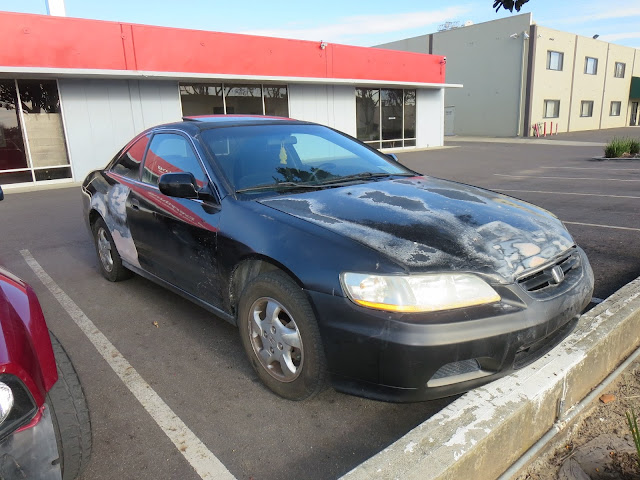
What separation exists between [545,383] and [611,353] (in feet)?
2.88

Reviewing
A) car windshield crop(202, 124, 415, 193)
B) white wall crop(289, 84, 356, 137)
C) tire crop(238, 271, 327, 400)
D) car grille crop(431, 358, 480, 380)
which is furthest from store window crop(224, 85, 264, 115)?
car grille crop(431, 358, 480, 380)

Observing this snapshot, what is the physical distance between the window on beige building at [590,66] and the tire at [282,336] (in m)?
43.0

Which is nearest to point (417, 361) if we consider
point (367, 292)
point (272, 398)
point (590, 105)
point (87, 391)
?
point (367, 292)

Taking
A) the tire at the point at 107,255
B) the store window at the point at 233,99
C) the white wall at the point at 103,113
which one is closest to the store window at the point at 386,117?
the store window at the point at 233,99

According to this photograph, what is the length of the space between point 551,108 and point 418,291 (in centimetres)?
3860

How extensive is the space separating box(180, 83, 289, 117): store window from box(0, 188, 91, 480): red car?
15256 millimetres

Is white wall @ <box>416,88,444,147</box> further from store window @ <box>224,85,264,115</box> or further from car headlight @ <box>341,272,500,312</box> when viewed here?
car headlight @ <box>341,272,500,312</box>

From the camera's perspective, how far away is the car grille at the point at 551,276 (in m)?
2.37

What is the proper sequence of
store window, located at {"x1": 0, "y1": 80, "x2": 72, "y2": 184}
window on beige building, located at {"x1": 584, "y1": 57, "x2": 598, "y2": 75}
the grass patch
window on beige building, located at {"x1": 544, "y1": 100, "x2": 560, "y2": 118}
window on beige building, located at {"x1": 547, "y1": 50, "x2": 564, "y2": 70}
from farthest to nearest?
window on beige building, located at {"x1": 584, "y1": 57, "x2": 598, "y2": 75} < window on beige building, located at {"x1": 544, "y1": 100, "x2": 560, "y2": 118} < window on beige building, located at {"x1": 547, "y1": 50, "x2": 564, "y2": 70} < the grass patch < store window, located at {"x1": 0, "y1": 80, "x2": 72, "y2": 184}

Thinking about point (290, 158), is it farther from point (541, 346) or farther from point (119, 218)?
point (541, 346)

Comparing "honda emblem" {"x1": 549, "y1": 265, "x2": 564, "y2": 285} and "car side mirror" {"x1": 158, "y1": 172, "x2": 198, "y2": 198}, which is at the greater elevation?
"car side mirror" {"x1": 158, "y1": 172, "x2": 198, "y2": 198}

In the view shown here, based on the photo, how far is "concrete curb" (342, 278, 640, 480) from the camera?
1.90 m

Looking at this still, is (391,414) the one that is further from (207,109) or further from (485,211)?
(207,109)

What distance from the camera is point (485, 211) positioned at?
2.82m
